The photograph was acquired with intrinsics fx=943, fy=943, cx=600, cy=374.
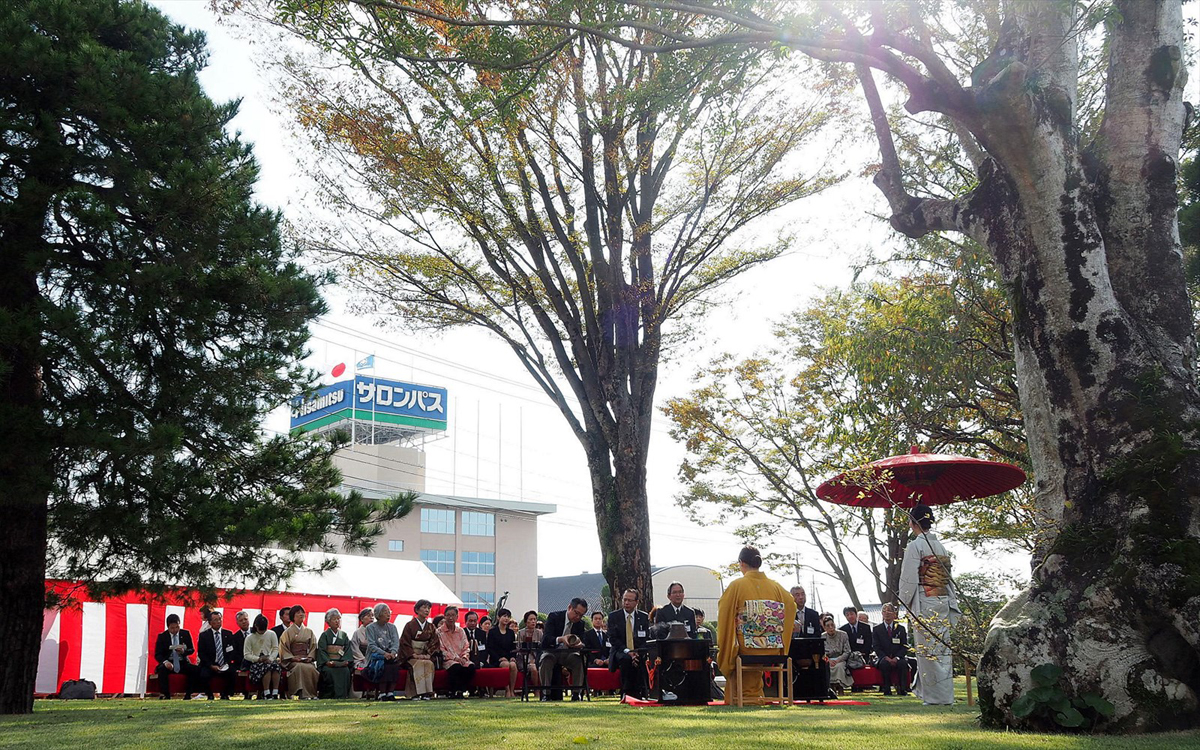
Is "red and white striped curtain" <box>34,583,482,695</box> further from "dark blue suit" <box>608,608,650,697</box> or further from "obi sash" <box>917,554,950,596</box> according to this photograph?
"obi sash" <box>917,554,950,596</box>

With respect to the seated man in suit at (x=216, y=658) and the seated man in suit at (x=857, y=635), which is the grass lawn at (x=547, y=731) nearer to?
the seated man in suit at (x=216, y=658)

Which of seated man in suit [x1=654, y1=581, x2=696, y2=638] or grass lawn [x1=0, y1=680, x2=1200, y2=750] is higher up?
seated man in suit [x1=654, y1=581, x2=696, y2=638]

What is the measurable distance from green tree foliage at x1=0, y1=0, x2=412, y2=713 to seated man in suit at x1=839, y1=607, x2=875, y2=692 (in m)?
8.53

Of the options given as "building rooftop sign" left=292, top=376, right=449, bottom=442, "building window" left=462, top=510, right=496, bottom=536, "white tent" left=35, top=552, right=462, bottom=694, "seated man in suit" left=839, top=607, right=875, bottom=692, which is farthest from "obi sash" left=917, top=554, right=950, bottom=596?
"building window" left=462, top=510, right=496, bottom=536

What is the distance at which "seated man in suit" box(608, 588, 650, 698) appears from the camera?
1257 cm

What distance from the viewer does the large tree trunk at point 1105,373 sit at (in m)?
5.20

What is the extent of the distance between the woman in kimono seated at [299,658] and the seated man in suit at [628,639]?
178 inches

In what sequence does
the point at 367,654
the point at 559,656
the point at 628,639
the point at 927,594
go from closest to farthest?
the point at 927,594, the point at 628,639, the point at 559,656, the point at 367,654

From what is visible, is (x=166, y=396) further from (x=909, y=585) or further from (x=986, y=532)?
(x=986, y=532)

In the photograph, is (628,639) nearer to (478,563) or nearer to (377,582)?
(377,582)

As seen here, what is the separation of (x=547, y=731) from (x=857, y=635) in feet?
36.8

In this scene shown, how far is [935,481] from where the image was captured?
33.9 feet

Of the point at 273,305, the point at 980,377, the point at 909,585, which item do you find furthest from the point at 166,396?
the point at 980,377

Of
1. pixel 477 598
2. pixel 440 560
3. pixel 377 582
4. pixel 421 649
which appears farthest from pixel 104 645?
pixel 477 598
